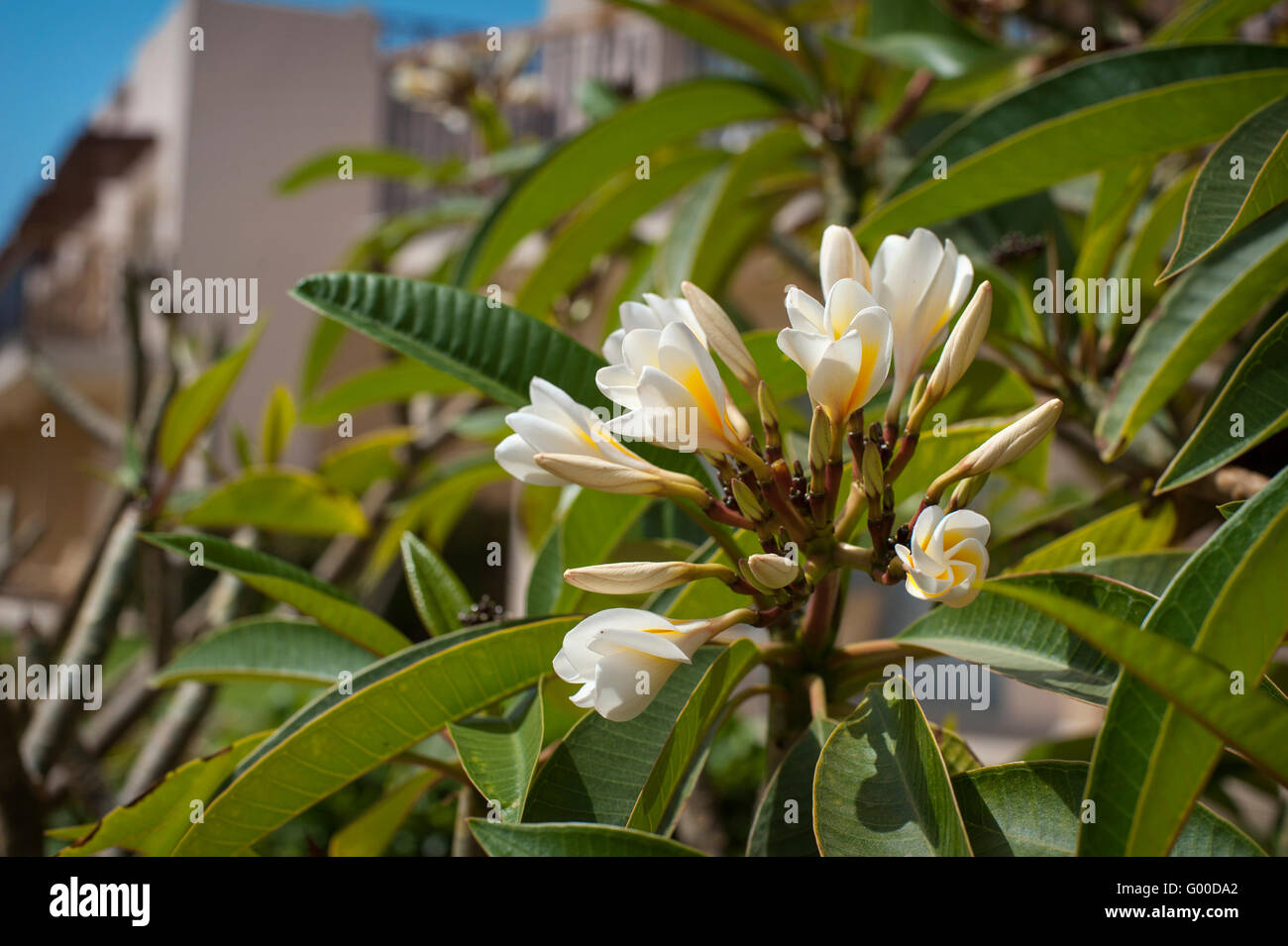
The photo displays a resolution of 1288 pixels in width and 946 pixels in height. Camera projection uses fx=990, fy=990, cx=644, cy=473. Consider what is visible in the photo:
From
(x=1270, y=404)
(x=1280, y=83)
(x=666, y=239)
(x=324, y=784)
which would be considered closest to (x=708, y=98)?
(x=666, y=239)

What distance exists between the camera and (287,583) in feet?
2.11

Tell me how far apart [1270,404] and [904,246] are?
9.4 inches

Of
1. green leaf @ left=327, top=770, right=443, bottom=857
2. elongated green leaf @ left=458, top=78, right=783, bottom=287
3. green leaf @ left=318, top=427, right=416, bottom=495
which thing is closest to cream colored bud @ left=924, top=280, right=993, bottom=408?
green leaf @ left=327, top=770, right=443, bottom=857

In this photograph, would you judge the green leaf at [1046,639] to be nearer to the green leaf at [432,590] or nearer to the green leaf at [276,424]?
the green leaf at [432,590]

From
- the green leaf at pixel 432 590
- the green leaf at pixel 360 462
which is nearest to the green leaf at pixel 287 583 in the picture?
the green leaf at pixel 432 590

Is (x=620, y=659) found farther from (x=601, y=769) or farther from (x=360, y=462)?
(x=360, y=462)

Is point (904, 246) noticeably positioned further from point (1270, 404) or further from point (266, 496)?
point (266, 496)

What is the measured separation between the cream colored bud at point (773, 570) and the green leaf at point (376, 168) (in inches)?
50.3

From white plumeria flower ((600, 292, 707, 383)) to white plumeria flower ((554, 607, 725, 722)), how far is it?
118 millimetres

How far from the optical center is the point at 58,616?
1.26 meters

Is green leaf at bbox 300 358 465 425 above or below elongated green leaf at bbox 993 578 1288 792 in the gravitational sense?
above

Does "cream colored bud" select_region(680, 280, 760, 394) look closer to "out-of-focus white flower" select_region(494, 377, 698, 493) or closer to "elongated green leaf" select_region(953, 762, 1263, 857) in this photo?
"out-of-focus white flower" select_region(494, 377, 698, 493)

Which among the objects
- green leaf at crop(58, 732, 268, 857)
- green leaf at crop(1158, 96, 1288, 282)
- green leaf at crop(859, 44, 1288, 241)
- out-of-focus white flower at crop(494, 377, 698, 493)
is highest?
green leaf at crop(859, 44, 1288, 241)

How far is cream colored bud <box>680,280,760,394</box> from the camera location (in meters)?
0.51
